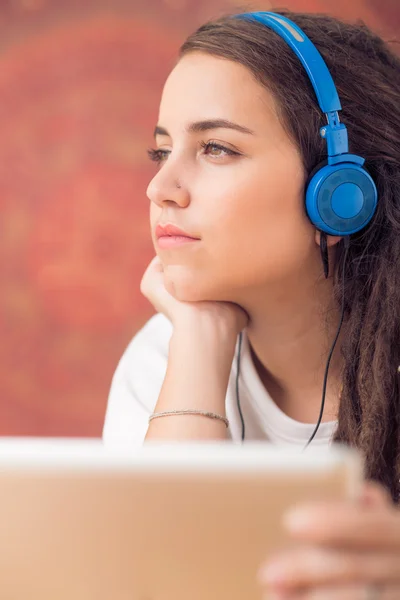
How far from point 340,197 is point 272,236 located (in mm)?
131

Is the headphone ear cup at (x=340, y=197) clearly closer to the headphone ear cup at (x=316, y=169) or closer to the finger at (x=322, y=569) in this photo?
the headphone ear cup at (x=316, y=169)

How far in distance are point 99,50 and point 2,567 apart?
222 cm

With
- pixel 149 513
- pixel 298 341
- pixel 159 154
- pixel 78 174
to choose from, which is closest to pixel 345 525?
pixel 149 513

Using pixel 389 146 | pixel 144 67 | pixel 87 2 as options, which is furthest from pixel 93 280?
pixel 389 146

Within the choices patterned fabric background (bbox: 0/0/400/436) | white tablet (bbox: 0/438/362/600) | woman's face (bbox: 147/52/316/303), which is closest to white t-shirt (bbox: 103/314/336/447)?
woman's face (bbox: 147/52/316/303)

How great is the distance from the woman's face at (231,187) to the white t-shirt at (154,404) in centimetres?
27

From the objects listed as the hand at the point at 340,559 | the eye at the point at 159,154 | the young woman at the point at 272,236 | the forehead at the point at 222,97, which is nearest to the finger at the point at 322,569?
the hand at the point at 340,559

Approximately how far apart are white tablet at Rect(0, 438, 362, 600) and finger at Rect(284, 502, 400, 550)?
10 mm

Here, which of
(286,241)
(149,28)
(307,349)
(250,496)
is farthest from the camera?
(149,28)

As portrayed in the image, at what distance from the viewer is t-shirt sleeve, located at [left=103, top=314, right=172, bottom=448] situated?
138 cm

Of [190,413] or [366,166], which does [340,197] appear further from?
[190,413]

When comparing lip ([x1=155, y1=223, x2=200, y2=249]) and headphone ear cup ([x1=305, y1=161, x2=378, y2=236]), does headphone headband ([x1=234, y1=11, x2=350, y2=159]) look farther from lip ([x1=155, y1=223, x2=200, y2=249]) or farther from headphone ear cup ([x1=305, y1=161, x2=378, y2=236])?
lip ([x1=155, y1=223, x2=200, y2=249])

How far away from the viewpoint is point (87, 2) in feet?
8.05

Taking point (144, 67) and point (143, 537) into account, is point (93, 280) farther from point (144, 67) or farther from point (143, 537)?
point (143, 537)
